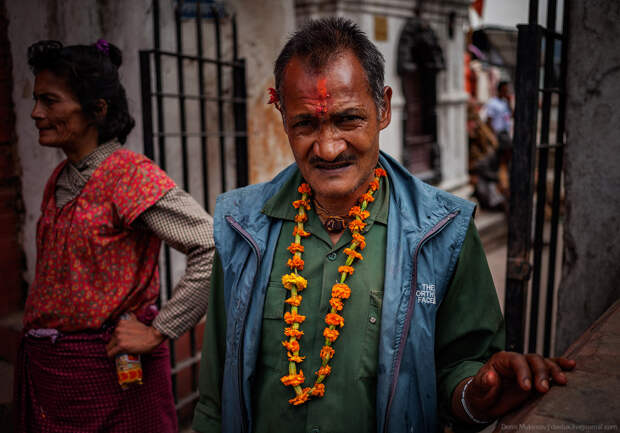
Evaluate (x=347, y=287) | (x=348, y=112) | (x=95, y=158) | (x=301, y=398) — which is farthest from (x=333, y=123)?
(x=95, y=158)

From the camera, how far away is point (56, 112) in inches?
77.9

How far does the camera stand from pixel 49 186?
81.6 inches

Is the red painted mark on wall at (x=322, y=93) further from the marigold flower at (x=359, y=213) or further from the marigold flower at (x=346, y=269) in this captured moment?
the marigold flower at (x=346, y=269)

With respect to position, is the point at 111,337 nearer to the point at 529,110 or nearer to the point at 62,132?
the point at 62,132

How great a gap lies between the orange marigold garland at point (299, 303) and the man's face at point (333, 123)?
0.11 metres

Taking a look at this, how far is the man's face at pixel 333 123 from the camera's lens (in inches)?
57.1

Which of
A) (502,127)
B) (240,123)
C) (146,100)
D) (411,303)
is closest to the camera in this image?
(411,303)

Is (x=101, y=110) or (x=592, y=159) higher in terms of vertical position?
(x=101, y=110)

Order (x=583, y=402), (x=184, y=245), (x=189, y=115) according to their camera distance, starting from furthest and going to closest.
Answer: (x=189, y=115)
(x=184, y=245)
(x=583, y=402)

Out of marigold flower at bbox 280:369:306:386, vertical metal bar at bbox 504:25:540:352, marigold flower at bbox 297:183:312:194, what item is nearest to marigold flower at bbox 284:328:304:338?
marigold flower at bbox 280:369:306:386

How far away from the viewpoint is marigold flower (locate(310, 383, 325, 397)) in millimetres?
1447

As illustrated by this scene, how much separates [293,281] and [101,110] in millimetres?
1156

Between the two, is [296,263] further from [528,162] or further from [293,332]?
[528,162]

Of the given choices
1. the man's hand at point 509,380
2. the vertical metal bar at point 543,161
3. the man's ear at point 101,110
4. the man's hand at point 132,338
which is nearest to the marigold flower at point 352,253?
the man's hand at point 509,380
